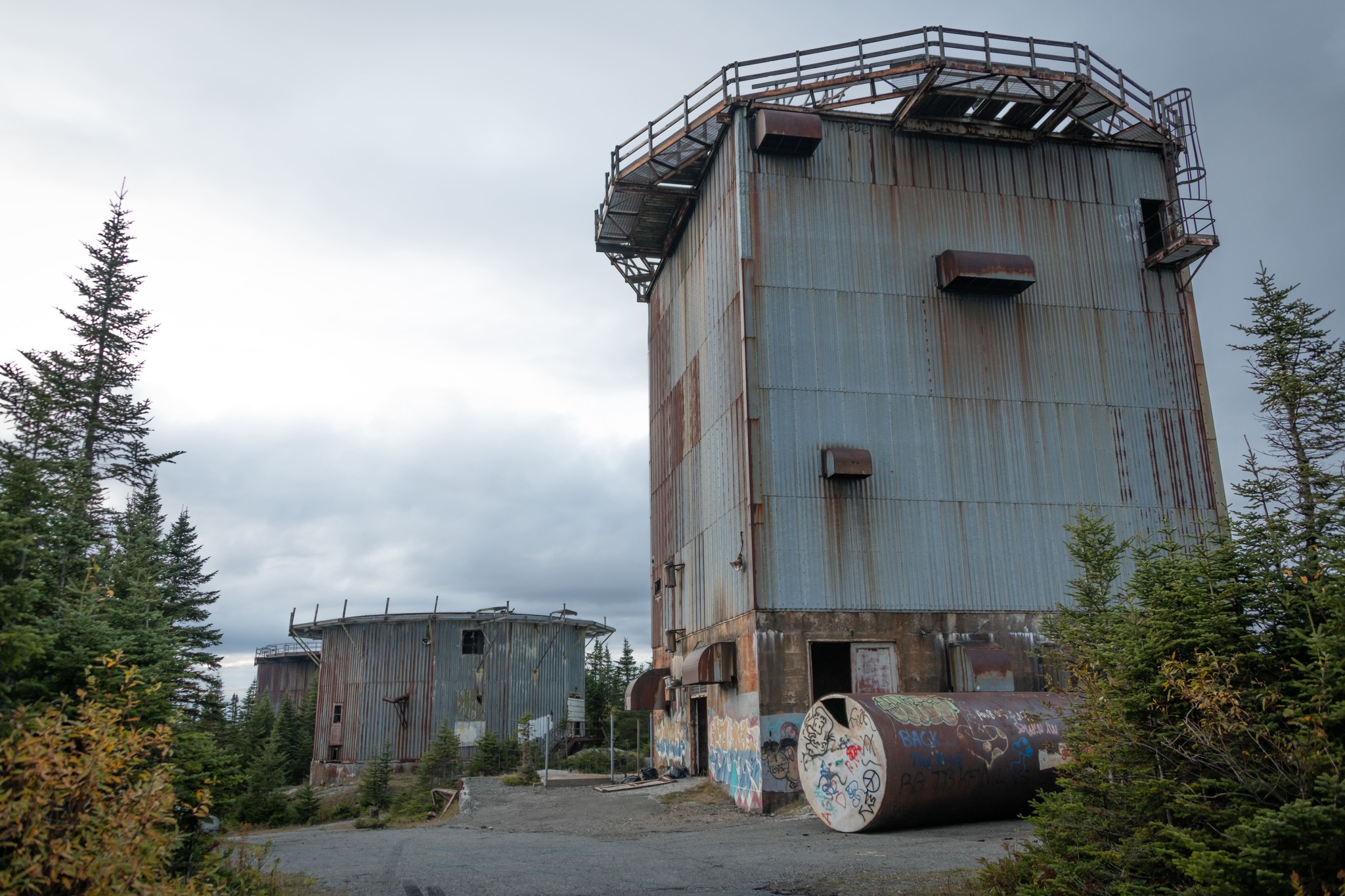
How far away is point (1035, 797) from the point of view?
1744 centimetres

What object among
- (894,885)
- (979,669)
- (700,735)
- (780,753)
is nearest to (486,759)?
(700,735)

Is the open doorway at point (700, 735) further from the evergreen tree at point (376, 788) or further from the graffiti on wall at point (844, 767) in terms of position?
the evergreen tree at point (376, 788)

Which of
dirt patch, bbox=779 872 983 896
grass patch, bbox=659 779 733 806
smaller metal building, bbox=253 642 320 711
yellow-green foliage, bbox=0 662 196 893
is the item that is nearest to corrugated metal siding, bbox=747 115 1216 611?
grass patch, bbox=659 779 733 806

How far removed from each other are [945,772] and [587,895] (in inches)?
305

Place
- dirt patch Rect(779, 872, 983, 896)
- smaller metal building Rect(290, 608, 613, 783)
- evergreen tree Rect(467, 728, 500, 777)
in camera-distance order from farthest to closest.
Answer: smaller metal building Rect(290, 608, 613, 783), evergreen tree Rect(467, 728, 500, 777), dirt patch Rect(779, 872, 983, 896)

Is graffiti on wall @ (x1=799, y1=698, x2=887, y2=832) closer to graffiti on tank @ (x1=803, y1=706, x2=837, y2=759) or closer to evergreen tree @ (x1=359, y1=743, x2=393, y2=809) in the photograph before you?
graffiti on tank @ (x1=803, y1=706, x2=837, y2=759)

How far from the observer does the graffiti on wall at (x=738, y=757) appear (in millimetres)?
22844

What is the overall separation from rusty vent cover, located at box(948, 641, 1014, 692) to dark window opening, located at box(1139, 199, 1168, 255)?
45.9ft

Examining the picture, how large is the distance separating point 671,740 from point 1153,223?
22.4m

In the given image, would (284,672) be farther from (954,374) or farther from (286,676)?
(954,374)

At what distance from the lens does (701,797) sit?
82.5 feet

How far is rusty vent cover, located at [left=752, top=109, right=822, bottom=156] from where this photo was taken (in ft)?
87.6

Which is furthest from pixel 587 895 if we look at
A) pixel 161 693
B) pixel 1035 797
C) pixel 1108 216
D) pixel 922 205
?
pixel 1108 216

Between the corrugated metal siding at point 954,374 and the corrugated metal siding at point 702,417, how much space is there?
117cm
